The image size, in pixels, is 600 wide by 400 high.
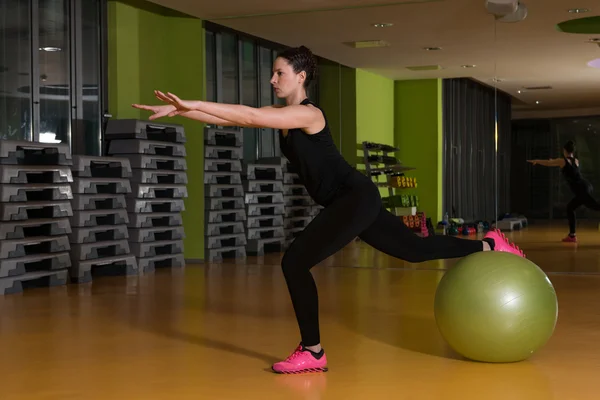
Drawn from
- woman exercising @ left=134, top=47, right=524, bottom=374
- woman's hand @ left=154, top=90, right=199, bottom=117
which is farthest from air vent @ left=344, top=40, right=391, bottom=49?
woman's hand @ left=154, top=90, right=199, bottom=117

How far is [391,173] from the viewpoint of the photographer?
9.06 metres

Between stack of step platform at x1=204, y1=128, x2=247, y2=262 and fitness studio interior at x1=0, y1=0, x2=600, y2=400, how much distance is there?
3 cm

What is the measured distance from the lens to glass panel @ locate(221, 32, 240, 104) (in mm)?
9914

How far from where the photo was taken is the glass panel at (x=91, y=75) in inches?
334

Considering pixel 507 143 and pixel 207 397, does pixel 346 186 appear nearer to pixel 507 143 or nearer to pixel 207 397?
pixel 207 397

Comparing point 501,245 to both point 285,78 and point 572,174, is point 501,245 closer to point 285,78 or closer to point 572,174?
point 285,78

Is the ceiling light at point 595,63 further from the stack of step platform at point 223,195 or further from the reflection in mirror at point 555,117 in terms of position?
the stack of step platform at point 223,195

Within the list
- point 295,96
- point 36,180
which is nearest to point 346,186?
point 295,96

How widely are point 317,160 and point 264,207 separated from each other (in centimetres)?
592

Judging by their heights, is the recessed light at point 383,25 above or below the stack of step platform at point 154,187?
above

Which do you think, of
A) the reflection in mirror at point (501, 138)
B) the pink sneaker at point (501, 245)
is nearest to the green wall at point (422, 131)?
the reflection in mirror at point (501, 138)

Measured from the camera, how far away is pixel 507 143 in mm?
8914

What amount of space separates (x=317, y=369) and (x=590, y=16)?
5943 mm

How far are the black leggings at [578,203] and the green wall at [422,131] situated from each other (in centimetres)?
129
